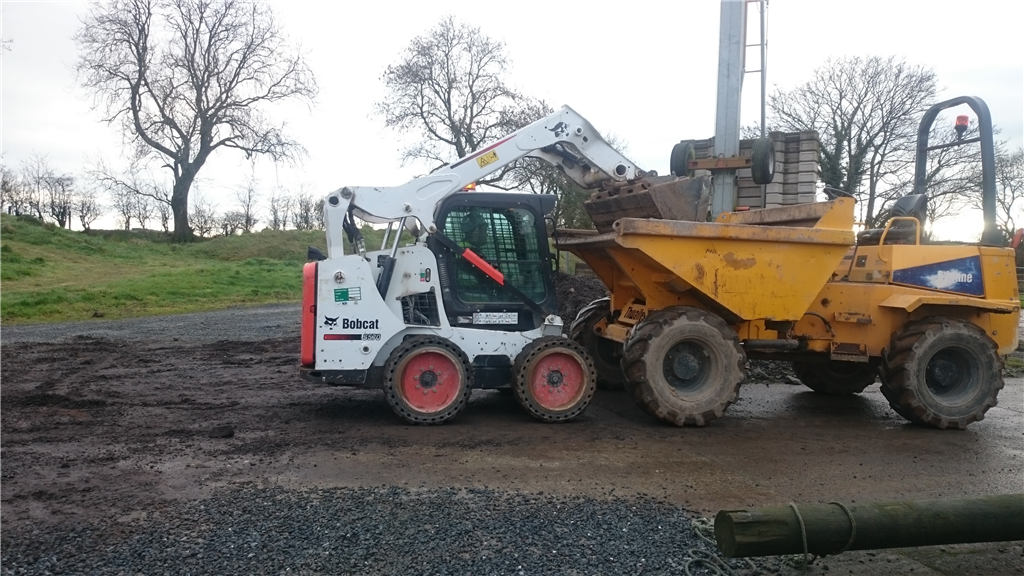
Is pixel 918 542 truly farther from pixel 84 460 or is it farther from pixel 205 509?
pixel 84 460

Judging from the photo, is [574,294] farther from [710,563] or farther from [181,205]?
[181,205]

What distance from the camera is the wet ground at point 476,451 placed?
4.95m

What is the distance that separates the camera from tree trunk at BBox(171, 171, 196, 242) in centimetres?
3562

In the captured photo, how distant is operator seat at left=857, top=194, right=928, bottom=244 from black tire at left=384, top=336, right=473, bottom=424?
4.58 m

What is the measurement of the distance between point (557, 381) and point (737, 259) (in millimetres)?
1948

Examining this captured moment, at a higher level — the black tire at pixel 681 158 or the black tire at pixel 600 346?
the black tire at pixel 681 158

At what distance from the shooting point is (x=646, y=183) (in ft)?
23.8

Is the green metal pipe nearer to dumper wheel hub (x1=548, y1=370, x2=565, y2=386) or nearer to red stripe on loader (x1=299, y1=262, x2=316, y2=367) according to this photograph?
dumper wheel hub (x1=548, y1=370, x2=565, y2=386)

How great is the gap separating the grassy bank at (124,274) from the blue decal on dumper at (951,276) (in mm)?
15601

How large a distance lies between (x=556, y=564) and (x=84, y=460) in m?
3.87

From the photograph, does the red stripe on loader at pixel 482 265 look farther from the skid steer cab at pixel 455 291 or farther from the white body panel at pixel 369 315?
the white body panel at pixel 369 315


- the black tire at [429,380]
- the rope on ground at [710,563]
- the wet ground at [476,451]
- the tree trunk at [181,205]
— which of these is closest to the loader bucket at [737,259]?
the wet ground at [476,451]

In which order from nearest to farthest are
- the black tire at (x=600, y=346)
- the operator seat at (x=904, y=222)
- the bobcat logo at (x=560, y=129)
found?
1. the bobcat logo at (x=560, y=129)
2. the operator seat at (x=904, y=222)
3. the black tire at (x=600, y=346)

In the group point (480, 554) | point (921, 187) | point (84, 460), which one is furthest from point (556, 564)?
point (921, 187)
